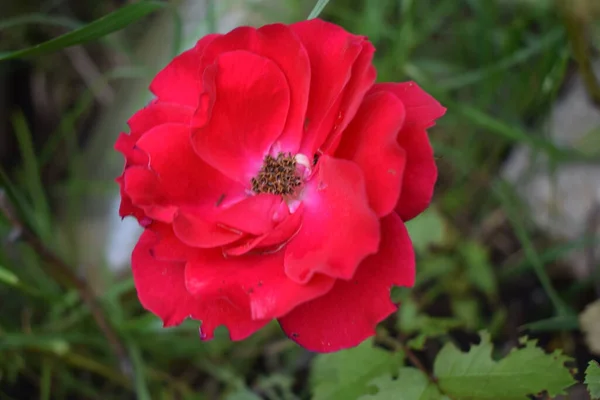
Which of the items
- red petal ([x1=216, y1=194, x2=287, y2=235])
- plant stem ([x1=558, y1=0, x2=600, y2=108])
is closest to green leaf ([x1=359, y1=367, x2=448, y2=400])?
red petal ([x1=216, y1=194, x2=287, y2=235])

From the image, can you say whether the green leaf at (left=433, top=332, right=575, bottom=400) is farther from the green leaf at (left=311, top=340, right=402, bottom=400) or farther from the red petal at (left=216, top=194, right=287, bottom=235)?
the red petal at (left=216, top=194, right=287, bottom=235)

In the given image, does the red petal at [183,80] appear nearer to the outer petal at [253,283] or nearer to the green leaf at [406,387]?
the outer petal at [253,283]

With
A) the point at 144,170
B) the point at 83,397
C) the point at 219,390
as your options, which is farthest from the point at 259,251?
the point at 83,397

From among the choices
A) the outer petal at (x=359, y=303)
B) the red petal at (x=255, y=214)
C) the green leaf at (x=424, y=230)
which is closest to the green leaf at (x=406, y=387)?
the outer petal at (x=359, y=303)

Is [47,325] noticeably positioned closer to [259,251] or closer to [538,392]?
[259,251]

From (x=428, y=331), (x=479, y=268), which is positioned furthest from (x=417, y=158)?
(x=479, y=268)
